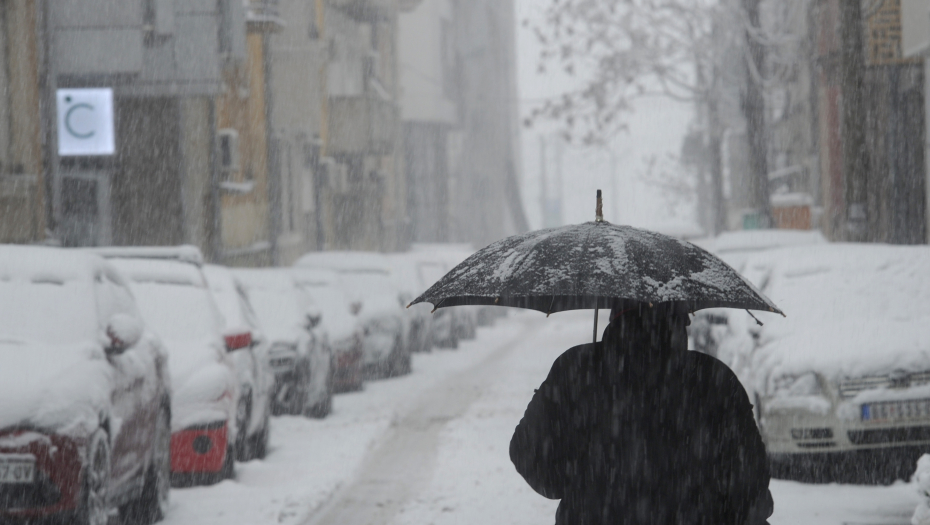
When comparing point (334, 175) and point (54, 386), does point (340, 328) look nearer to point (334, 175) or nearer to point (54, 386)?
point (54, 386)

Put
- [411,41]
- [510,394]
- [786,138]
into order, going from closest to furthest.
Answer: [510,394], [786,138], [411,41]

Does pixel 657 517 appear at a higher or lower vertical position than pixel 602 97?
lower

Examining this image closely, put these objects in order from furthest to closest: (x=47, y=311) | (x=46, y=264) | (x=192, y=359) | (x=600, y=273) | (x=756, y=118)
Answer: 1. (x=756, y=118)
2. (x=192, y=359)
3. (x=46, y=264)
4. (x=47, y=311)
5. (x=600, y=273)

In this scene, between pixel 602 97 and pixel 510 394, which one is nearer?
pixel 510 394

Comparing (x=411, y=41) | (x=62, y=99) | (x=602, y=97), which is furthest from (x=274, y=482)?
(x=411, y=41)

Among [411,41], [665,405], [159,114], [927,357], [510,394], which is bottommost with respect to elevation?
[510,394]

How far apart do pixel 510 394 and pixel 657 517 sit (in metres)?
13.0

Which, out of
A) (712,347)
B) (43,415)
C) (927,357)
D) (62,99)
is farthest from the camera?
(62,99)

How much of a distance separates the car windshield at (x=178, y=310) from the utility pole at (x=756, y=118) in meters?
14.5

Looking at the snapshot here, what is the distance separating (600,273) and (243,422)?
7.07 m

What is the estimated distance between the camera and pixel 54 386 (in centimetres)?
688

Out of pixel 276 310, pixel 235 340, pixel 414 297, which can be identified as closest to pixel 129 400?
pixel 235 340

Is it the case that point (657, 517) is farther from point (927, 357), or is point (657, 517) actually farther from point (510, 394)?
point (510, 394)

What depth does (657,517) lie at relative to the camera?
3.58 m
